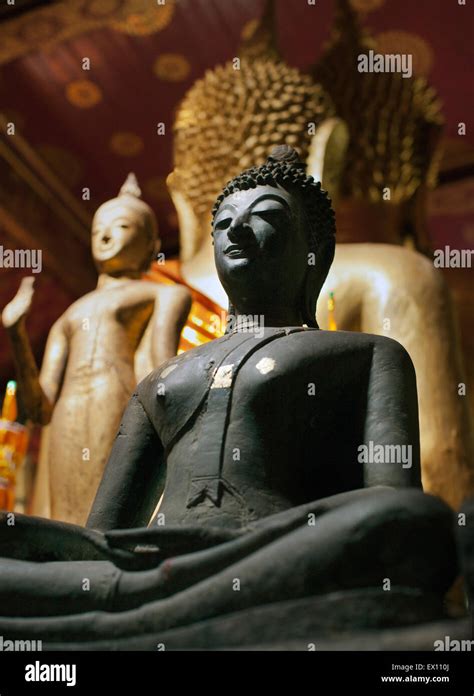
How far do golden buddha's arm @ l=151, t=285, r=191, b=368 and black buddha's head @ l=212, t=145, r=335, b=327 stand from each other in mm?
1119

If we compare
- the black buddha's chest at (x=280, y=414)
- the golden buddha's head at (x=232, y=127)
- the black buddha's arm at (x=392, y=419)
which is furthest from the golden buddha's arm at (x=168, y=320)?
the black buddha's arm at (x=392, y=419)

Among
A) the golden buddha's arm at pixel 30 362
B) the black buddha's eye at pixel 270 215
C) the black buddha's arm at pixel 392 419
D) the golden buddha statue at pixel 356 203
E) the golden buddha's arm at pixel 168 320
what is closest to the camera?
the black buddha's arm at pixel 392 419

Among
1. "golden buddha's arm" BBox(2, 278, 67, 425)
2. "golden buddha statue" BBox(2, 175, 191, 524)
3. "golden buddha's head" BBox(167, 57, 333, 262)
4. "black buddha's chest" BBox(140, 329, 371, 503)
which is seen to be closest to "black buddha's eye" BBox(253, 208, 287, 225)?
"black buddha's chest" BBox(140, 329, 371, 503)

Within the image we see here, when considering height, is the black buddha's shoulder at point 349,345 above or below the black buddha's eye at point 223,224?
below

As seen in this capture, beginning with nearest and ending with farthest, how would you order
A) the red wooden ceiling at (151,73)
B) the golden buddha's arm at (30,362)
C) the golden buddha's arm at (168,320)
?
the golden buddha's arm at (30,362) → the golden buddha's arm at (168,320) → the red wooden ceiling at (151,73)

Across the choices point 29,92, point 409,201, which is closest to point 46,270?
point 29,92

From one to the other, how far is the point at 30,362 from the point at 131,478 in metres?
1.38

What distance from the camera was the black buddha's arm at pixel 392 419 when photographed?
7.61 ft

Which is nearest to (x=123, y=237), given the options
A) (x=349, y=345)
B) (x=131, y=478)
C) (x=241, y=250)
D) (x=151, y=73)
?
(x=241, y=250)

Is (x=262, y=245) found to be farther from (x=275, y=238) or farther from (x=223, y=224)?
(x=223, y=224)

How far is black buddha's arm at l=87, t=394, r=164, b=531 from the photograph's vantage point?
8.57 ft

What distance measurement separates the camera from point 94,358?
163 inches

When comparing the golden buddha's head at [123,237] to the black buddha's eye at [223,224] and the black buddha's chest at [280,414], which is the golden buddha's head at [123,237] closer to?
the black buddha's eye at [223,224]

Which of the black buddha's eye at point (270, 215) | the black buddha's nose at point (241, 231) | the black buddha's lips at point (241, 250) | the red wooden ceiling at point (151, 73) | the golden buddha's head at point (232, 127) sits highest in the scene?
the red wooden ceiling at point (151, 73)
